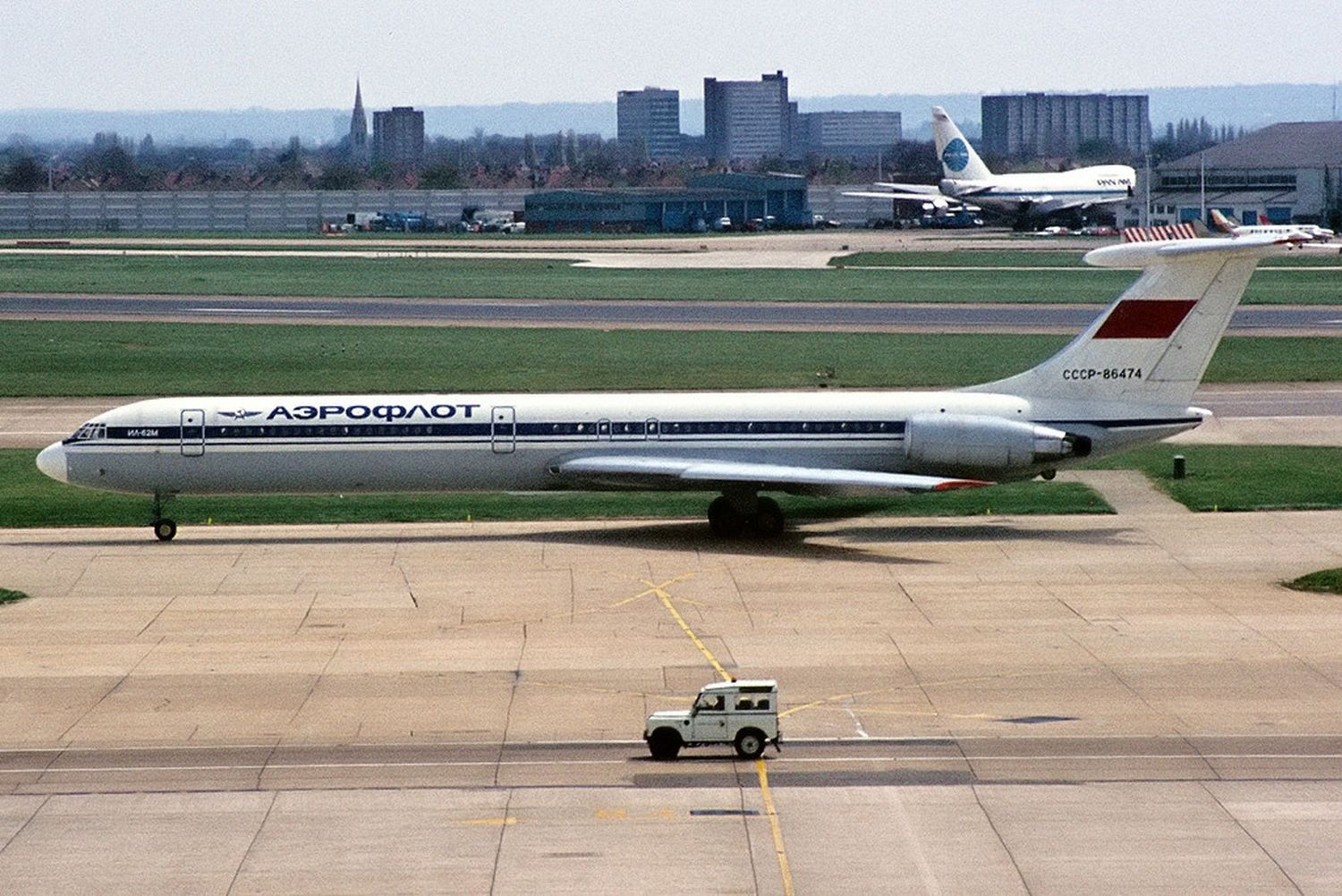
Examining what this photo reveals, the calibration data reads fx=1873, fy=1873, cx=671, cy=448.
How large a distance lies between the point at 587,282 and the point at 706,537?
63.5 metres

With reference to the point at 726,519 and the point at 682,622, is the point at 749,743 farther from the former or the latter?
the point at 726,519

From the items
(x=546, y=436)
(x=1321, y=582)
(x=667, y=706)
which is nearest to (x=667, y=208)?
(x=546, y=436)

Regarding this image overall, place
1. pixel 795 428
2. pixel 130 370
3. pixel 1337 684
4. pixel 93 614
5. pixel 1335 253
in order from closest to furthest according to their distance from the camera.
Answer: pixel 1337 684 → pixel 93 614 → pixel 795 428 → pixel 130 370 → pixel 1335 253

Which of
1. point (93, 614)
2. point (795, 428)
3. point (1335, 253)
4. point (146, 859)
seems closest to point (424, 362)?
point (795, 428)

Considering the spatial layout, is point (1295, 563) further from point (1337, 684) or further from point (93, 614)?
point (93, 614)

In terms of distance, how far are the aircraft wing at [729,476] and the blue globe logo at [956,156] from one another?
384ft

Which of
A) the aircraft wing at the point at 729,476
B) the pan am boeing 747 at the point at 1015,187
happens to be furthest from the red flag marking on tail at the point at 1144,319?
the pan am boeing 747 at the point at 1015,187

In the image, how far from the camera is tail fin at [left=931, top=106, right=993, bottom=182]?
153500mm

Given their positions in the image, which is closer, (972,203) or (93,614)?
(93,614)

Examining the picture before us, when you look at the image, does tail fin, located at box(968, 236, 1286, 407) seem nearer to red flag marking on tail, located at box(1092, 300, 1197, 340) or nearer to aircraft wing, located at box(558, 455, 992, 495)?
red flag marking on tail, located at box(1092, 300, 1197, 340)

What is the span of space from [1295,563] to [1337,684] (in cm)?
960

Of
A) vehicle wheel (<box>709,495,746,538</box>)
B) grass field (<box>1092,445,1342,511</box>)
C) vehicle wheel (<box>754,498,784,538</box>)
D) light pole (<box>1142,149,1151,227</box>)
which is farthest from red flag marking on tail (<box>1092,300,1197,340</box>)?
light pole (<box>1142,149,1151,227</box>)

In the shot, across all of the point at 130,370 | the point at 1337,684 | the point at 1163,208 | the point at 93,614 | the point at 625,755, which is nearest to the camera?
the point at 625,755

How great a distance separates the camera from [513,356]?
70.8m
